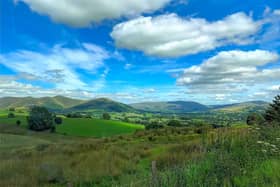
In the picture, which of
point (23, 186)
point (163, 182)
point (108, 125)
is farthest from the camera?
point (108, 125)

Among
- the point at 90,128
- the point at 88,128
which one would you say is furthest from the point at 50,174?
the point at 90,128

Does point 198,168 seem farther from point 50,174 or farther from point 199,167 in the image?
point 50,174

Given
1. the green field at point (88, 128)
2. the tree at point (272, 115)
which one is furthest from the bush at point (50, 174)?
the green field at point (88, 128)

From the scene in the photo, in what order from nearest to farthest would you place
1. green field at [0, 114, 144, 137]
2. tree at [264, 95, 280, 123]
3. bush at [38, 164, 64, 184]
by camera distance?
bush at [38, 164, 64, 184]
tree at [264, 95, 280, 123]
green field at [0, 114, 144, 137]

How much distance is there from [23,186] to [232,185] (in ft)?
28.5

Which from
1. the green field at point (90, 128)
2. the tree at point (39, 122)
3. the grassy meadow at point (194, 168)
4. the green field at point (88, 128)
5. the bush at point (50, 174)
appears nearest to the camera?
the grassy meadow at point (194, 168)

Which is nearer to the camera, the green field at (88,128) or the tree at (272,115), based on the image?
the tree at (272,115)

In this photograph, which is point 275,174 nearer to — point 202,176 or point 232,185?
point 232,185

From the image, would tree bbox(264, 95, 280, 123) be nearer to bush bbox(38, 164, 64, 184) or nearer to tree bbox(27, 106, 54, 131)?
bush bbox(38, 164, 64, 184)

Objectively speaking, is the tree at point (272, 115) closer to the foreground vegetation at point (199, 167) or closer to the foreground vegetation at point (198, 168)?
the foreground vegetation at point (199, 167)

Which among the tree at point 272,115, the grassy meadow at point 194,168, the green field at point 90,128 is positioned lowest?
the green field at point 90,128

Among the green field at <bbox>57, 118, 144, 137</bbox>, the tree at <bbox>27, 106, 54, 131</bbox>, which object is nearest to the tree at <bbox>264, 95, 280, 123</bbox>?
the green field at <bbox>57, 118, 144, 137</bbox>

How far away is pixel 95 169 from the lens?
13.4 metres

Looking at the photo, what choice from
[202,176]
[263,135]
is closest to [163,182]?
[202,176]
